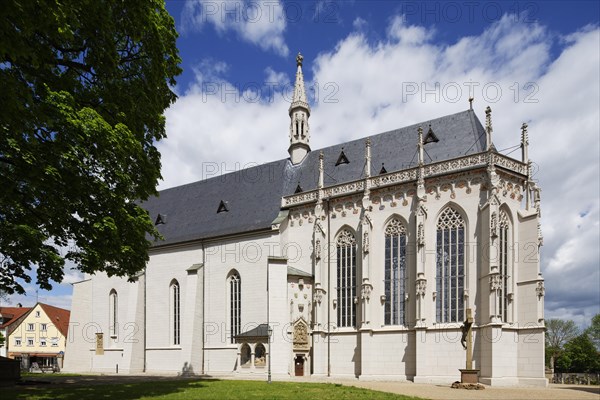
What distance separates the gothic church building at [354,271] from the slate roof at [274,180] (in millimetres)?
140

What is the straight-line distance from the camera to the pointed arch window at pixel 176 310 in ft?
130

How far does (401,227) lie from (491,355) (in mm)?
9010

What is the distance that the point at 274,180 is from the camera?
1609 inches

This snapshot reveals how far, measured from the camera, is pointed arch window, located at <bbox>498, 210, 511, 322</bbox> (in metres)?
27.7

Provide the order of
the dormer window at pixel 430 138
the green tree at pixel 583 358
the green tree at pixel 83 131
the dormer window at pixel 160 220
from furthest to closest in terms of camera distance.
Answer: the green tree at pixel 583 358, the dormer window at pixel 160 220, the dormer window at pixel 430 138, the green tree at pixel 83 131

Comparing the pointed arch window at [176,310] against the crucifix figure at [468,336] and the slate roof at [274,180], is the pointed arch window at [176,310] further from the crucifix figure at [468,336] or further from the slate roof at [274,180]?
the crucifix figure at [468,336]

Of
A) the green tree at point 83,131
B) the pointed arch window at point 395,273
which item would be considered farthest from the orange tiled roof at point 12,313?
the green tree at point 83,131

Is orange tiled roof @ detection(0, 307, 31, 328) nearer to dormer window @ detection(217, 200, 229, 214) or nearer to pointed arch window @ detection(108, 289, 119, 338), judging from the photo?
pointed arch window @ detection(108, 289, 119, 338)

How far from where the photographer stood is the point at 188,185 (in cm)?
4797

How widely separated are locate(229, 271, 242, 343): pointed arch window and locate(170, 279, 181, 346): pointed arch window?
5482 mm

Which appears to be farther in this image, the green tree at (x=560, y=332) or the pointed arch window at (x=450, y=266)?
the green tree at (x=560, y=332)

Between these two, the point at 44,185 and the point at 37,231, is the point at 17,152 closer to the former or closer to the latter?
the point at 44,185

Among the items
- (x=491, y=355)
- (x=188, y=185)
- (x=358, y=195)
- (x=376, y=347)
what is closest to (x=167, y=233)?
(x=188, y=185)

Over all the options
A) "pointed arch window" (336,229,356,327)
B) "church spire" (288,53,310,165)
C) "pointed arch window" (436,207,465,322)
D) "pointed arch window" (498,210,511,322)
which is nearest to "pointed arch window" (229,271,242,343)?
"pointed arch window" (336,229,356,327)
